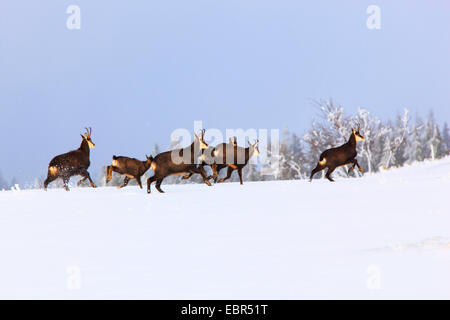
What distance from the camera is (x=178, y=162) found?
11.3 meters

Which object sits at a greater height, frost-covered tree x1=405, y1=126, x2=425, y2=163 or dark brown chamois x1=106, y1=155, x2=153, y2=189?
frost-covered tree x1=405, y1=126, x2=425, y2=163

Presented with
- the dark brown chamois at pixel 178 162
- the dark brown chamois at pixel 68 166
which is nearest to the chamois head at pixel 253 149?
the dark brown chamois at pixel 178 162

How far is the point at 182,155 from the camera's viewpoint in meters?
11.4

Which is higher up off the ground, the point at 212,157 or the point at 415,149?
the point at 415,149

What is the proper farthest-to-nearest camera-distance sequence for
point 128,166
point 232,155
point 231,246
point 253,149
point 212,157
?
point 253,149 → point 232,155 → point 212,157 → point 128,166 → point 231,246

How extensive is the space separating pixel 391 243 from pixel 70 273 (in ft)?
12.3

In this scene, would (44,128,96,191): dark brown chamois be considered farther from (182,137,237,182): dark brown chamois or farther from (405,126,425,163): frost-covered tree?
(405,126,425,163): frost-covered tree

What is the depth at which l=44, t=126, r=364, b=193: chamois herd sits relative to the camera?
11328 millimetres

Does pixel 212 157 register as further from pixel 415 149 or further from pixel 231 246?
pixel 415 149

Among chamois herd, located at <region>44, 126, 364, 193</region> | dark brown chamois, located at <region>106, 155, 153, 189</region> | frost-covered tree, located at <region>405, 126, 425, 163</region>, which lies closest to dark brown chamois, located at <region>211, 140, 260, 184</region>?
chamois herd, located at <region>44, 126, 364, 193</region>

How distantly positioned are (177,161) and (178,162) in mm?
31

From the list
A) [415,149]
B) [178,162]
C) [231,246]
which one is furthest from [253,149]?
[415,149]

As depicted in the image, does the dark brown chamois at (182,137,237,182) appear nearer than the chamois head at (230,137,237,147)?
Yes
